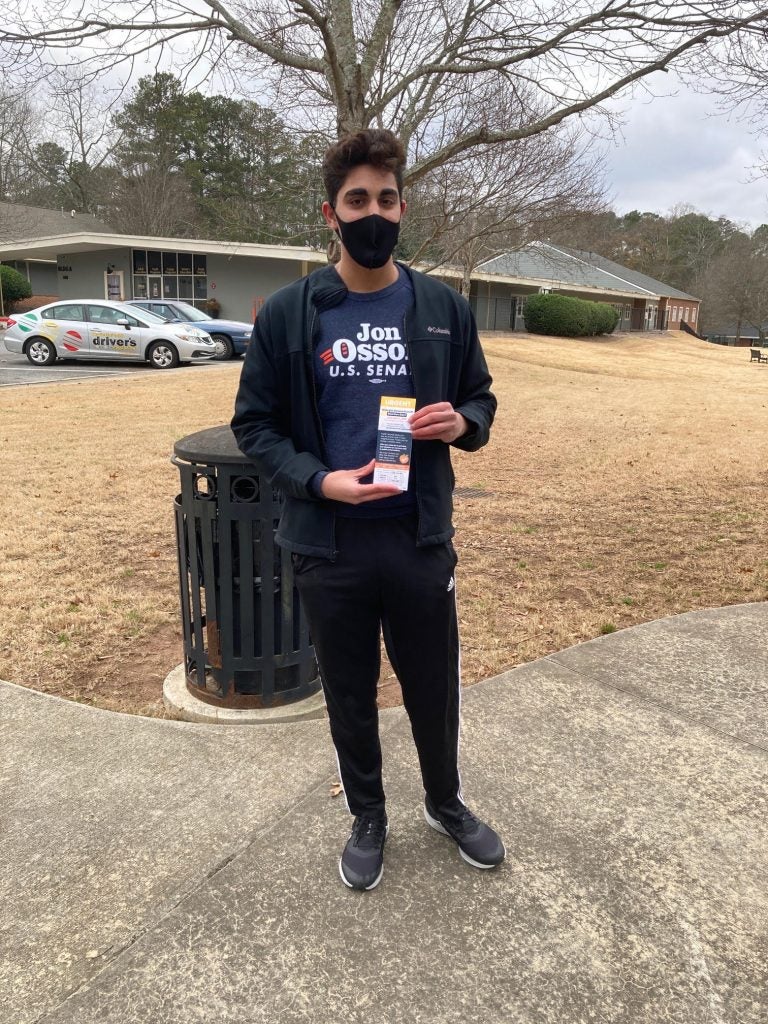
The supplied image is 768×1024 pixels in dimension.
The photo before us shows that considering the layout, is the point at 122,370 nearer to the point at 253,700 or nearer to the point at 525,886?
the point at 253,700

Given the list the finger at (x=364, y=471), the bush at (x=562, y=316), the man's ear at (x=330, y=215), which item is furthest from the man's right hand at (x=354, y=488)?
the bush at (x=562, y=316)

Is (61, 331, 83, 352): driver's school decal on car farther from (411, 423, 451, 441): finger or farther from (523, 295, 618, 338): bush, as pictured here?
(523, 295, 618, 338): bush

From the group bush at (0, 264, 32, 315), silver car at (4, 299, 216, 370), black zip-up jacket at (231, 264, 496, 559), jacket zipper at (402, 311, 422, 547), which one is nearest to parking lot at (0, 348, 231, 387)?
silver car at (4, 299, 216, 370)

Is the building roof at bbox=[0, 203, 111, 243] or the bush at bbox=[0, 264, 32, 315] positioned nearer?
the bush at bbox=[0, 264, 32, 315]

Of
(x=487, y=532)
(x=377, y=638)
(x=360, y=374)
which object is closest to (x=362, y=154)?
(x=360, y=374)

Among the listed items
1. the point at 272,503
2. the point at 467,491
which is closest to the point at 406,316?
the point at 272,503

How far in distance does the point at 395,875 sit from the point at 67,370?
17709 millimetres

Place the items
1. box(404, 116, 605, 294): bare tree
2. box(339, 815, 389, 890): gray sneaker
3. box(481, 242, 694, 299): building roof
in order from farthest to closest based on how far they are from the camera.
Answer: box(481, 242, 694, 299): building roof
box(404, 116, 605, 294): bare tree
box(339, 815, 389, 890): gray sneaker

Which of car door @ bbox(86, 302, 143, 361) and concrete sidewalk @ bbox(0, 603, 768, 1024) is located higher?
car door @ bbox(86, 302, 143, 361)

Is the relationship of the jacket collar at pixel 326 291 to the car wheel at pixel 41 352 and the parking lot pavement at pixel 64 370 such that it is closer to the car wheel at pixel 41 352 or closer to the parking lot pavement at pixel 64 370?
the parking lot pavement at pixel 64 370

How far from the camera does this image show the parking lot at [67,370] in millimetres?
15906

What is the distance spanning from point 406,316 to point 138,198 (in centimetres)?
4626

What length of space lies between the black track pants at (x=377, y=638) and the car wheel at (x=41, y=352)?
724 inches

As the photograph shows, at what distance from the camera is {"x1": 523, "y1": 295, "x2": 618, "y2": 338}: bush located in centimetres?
3759
